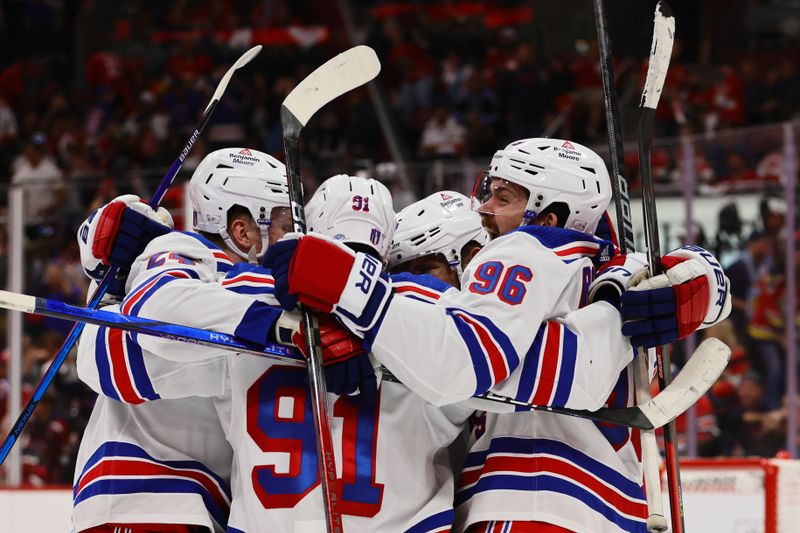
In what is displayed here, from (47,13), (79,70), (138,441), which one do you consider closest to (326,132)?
(79,70)

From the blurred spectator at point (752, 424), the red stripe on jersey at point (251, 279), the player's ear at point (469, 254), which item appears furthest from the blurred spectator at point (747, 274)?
the red stripe on jersey at point (251, 279)

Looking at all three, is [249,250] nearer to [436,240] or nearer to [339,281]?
[436,240]

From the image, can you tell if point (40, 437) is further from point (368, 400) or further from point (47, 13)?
point (47, 13)

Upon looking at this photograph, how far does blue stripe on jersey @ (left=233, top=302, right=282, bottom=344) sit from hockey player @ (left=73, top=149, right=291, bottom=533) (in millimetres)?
42

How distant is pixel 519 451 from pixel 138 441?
766 mm

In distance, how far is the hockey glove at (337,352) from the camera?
2.18 m

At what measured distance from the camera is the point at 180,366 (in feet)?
7.72

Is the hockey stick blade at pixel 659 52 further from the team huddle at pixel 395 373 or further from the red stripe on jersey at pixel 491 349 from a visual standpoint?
the red stripe on jersey at pixel 491 349

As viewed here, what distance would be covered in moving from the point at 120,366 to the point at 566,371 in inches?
33.1

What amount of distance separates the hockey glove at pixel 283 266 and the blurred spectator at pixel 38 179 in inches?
131

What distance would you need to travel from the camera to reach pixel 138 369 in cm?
234

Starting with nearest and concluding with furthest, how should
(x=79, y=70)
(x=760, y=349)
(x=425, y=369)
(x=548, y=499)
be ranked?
1. (x=425, y=369)
2. (x=548, y=499)
3. (x=760, y=349)
4. (x=79, y=70)

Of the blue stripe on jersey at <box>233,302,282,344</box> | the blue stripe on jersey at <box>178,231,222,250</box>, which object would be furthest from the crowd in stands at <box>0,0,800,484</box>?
the blue stripe on jersey at <box>233,302,282,344</box>

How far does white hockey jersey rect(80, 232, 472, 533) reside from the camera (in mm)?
2234
